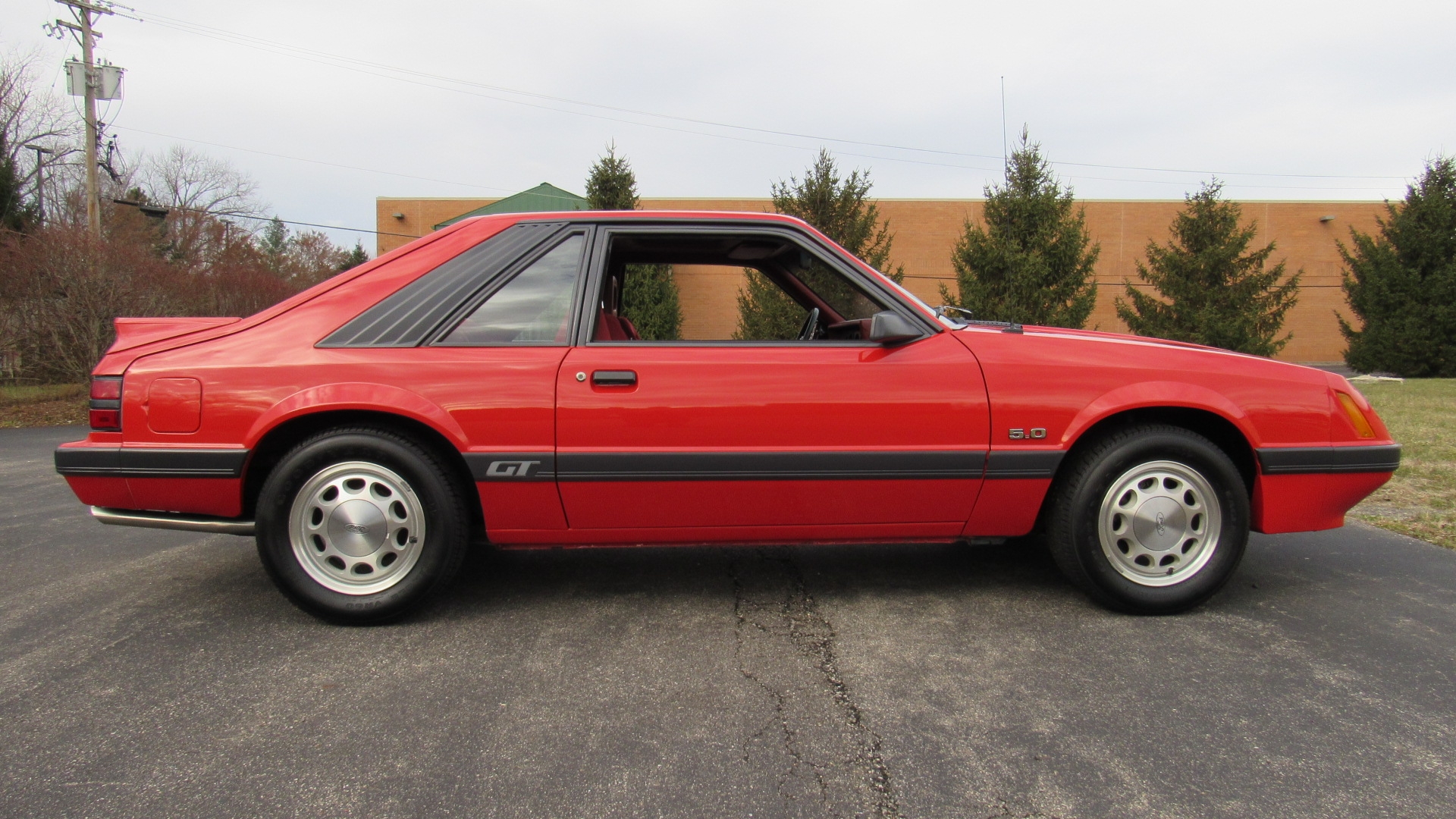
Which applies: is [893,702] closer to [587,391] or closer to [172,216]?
[587,391]

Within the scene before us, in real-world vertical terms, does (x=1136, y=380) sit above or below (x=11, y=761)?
above

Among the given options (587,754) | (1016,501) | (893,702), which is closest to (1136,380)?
(1016,501)

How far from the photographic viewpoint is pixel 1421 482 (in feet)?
17.1

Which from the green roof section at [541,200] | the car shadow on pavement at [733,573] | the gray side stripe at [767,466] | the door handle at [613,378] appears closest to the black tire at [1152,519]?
the car shadow on pavement at [733,573]

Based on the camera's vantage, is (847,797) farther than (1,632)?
No

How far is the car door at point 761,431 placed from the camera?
2.73 meters

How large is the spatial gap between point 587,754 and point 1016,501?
1.79m

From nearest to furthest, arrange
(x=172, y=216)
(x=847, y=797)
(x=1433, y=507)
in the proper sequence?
(x=847, y=797) < (x=1433, y=507) < (x=172, y=216)

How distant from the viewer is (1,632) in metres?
2.74

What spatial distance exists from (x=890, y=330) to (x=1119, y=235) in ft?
82.9

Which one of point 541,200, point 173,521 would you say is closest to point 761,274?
point 173,521

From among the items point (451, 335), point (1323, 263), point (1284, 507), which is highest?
point (1323, 263)

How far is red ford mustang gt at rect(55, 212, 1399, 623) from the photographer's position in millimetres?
2709

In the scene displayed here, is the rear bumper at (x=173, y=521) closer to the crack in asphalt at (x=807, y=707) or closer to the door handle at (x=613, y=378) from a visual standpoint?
the door handle at (x=613, y=378)
